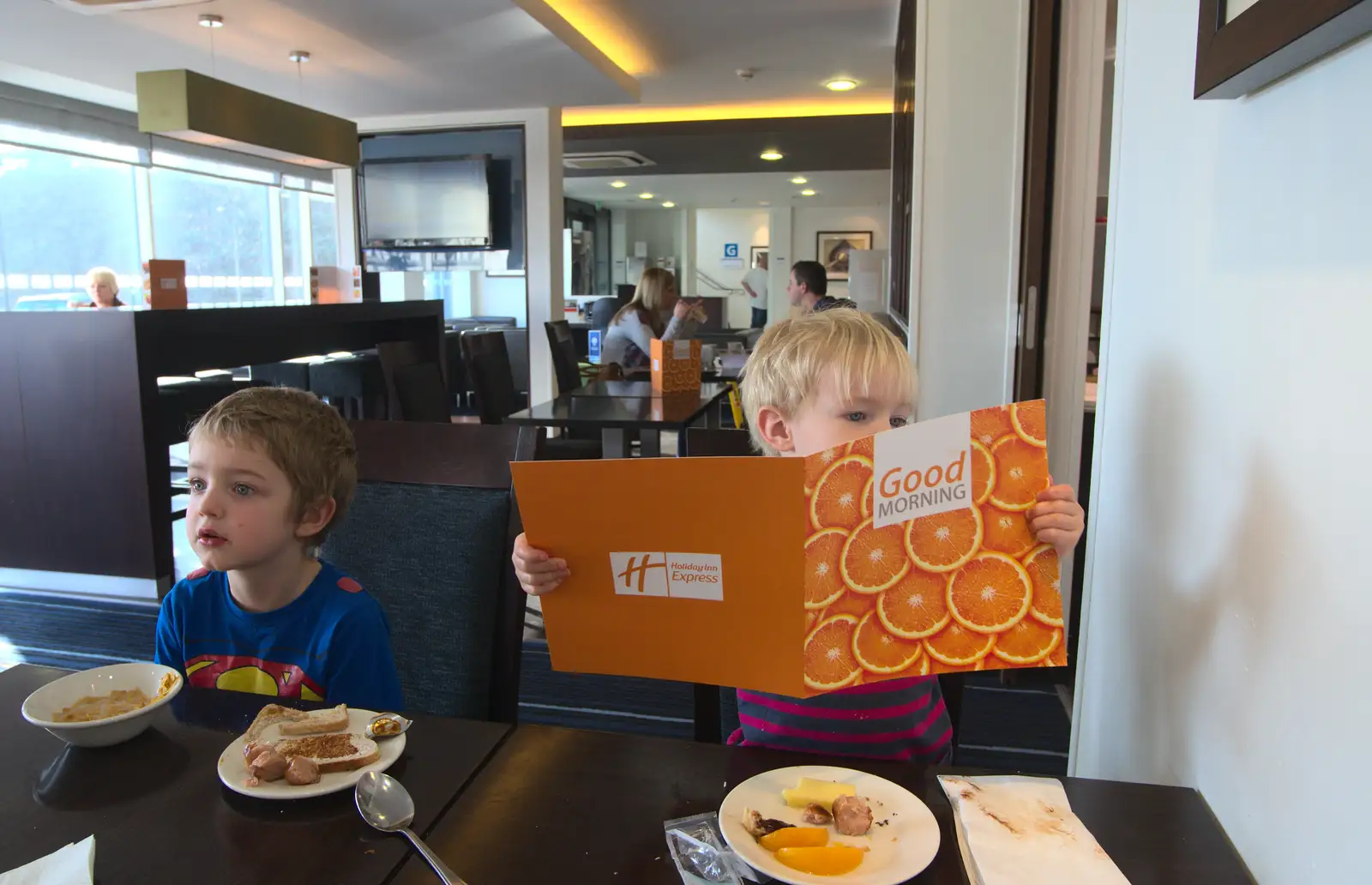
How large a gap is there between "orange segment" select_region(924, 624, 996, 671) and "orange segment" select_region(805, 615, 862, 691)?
0.23 ft

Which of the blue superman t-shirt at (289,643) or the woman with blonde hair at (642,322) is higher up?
the woman with blonde hair at (642,322)

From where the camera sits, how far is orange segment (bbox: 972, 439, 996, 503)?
78cm

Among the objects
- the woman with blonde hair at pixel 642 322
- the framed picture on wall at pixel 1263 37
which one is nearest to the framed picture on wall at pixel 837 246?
the woman with blonde hair at pixel 642 322

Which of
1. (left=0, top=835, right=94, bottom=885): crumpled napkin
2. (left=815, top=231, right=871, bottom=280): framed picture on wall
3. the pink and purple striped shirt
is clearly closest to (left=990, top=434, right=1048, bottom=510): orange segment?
the pink and purple striped shirt

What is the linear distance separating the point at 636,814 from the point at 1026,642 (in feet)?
1.21

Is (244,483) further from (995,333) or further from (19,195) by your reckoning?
(19,195)

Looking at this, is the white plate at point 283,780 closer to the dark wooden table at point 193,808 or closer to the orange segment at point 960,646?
the dark wooden table at point 193,808

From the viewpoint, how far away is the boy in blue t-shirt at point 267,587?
112 cm

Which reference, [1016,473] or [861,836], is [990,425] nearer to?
[1016,473]

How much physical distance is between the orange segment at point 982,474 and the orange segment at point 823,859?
0.31 meters

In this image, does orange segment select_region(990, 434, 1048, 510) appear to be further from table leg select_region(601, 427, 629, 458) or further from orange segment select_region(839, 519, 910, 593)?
table leg select_region(601, 427, 629, 458)

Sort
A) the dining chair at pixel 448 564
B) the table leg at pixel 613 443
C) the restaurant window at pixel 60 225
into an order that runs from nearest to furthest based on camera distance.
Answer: the dining chair at pixel 448 564 < the table leg at pixel 613 443 < the restaurant window at pixel 60 225

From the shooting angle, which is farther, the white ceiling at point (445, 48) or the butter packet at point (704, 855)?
the white ceiling at point (445, 48)

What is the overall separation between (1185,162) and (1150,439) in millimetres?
269
